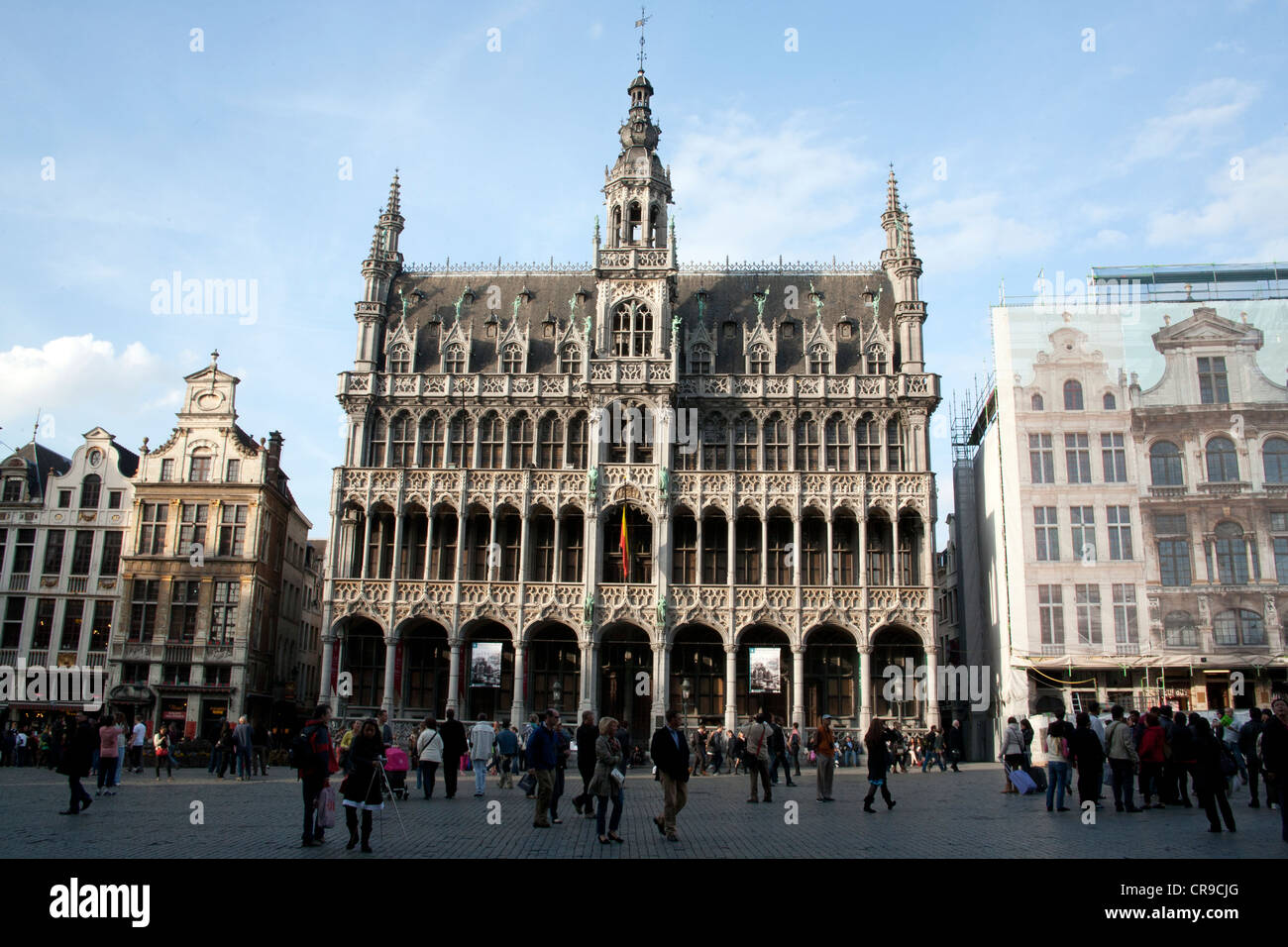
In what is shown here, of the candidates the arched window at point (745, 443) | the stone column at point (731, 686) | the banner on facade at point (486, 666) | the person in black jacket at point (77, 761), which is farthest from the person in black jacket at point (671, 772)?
the arched window at point (745, 443)

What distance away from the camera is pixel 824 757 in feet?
77.8

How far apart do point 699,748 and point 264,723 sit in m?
27.4

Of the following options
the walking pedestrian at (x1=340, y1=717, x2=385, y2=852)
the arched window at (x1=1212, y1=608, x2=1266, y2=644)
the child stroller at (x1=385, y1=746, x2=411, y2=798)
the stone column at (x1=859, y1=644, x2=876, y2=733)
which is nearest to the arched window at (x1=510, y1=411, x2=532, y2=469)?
the stone column at (x1=859, y1=644, x2=876, y2=733)

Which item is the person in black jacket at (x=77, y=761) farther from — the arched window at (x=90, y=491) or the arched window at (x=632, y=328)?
the arched window at (x=90, y=491)

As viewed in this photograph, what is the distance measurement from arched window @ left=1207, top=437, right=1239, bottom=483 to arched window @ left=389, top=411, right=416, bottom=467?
3572cm

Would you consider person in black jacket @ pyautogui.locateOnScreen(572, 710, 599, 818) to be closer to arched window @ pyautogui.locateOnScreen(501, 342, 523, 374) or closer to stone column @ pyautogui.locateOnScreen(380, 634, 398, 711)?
stone column @ pyautogui.locateOnScreen(380, 634, 398, 711)

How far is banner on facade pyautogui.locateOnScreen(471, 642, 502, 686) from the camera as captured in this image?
154 feet

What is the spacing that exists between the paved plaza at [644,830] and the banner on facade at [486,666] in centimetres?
1993

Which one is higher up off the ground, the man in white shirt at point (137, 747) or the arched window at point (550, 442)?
the arched window at point (550, 442)

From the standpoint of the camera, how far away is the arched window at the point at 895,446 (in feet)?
166
